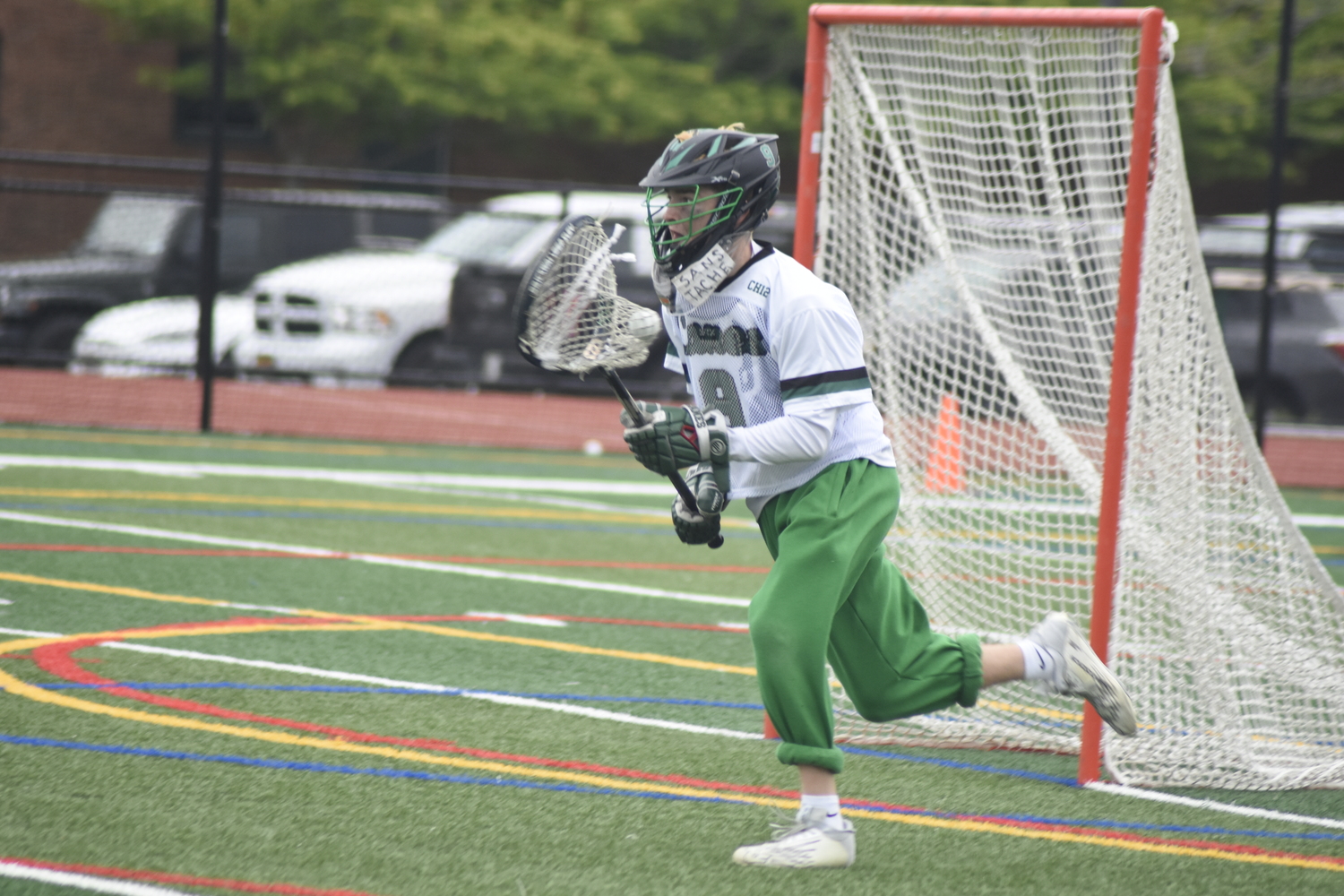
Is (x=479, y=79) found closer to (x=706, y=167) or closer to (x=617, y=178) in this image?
(x=617, y=178)

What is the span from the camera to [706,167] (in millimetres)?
4242

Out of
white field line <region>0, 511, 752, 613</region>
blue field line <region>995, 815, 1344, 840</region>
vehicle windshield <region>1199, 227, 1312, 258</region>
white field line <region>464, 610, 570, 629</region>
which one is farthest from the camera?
vehicle windshield <region>1199, 227, 1312, 258</region>

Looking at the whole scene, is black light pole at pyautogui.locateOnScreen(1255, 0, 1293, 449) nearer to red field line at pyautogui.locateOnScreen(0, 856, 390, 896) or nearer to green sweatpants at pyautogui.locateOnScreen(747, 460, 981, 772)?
green sweatpants at pyautogui.locateOnScreen(747, 460, 981, 772)

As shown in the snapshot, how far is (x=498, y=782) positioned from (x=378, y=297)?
479 inches

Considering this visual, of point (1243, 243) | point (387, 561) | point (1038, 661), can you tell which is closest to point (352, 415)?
point (387, 561)

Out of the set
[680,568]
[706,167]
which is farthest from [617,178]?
[706,167]

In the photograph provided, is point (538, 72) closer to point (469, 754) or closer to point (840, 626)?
point (469, 754)

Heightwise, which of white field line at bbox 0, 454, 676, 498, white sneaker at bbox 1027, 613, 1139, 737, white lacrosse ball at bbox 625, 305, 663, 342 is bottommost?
white field line at bbox 0, 454, 676, 498

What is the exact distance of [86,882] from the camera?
152 inches

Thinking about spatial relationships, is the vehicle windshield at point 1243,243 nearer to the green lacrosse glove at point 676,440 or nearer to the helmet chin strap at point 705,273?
the helmet chin strap at point 705,273

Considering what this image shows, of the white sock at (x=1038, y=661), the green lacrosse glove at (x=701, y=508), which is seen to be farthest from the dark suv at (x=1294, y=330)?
the green lacrosse glove at (x=701, y=508)

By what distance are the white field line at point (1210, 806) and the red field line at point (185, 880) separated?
→ 2.48m

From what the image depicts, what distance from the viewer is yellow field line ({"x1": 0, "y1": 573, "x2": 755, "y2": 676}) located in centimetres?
671

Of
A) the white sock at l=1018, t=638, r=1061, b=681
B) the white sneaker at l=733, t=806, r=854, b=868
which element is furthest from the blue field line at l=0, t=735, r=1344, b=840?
the white sneaker at l=733, t=806, r=854, b=868
